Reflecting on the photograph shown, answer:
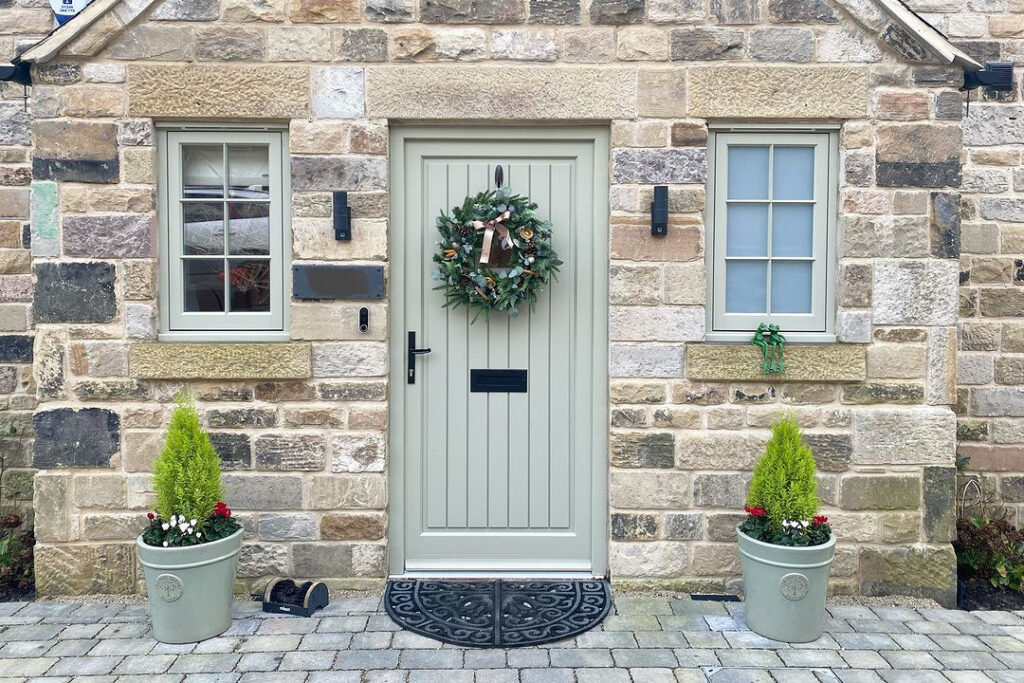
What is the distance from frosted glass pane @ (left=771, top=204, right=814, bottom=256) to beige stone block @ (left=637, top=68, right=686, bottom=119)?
81 centimetres

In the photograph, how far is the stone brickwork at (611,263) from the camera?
4230 millimetres


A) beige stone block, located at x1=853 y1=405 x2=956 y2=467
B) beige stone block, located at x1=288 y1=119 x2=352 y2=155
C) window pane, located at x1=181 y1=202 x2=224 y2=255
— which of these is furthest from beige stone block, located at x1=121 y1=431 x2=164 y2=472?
beige stone block, located at x1=853 y1=405 x2=956 y2=467

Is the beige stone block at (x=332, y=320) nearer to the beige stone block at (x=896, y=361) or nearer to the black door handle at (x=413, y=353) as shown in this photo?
the black door handle at (x=413, y=353)

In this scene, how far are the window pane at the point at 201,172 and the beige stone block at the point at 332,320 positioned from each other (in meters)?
0.84

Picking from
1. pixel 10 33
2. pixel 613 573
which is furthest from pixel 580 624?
pixel 10 33

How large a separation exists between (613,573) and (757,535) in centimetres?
88

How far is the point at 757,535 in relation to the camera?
3914 mm

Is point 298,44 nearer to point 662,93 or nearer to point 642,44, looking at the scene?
point 642,44

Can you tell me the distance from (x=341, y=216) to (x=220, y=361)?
3.43ft

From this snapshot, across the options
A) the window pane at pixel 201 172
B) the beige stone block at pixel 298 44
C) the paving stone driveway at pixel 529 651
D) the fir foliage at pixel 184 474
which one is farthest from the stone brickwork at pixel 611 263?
the fir foliage at pixel 184 474

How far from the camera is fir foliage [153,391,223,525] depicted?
12.5 feet

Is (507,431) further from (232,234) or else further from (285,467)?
(232,234)

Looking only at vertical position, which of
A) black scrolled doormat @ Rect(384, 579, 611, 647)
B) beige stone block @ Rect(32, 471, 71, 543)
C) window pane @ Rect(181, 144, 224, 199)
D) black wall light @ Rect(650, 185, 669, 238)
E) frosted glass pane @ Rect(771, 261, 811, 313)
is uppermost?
window pane @ Rect(181, 144, 224, 199)

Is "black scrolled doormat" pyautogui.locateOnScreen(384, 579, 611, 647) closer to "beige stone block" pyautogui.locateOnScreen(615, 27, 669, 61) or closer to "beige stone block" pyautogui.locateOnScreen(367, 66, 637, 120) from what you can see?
"beige stone block" pyautogui.locateOnScreen(367, 66, 637, 120)
